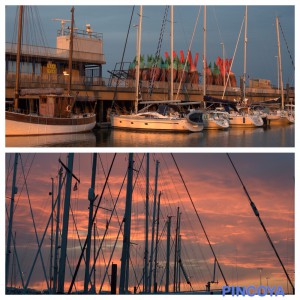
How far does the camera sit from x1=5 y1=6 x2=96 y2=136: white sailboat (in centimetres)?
1934

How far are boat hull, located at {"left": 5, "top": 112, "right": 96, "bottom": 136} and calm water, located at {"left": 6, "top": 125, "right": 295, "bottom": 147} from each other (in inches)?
10.8

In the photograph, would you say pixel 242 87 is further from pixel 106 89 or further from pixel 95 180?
pixel 95 180

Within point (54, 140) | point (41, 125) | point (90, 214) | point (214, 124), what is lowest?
point (90, 214)

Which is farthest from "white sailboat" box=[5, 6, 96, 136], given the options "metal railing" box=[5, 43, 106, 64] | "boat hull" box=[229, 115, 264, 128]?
"boat hull" box=[229, 115, 264, 128]

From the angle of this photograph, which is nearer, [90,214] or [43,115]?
[90,214]

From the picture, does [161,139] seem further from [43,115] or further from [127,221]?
[127,221]

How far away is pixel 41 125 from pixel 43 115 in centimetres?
105

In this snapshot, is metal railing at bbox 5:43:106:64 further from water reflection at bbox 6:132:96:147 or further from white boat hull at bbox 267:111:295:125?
white boat hull at bbox 267:111:295:125

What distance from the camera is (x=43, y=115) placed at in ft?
70.3

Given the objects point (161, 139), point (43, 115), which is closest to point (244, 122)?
point (161, 139)

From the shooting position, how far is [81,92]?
25.6 metres

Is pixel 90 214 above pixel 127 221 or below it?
above

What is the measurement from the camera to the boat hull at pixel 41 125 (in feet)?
62.9
